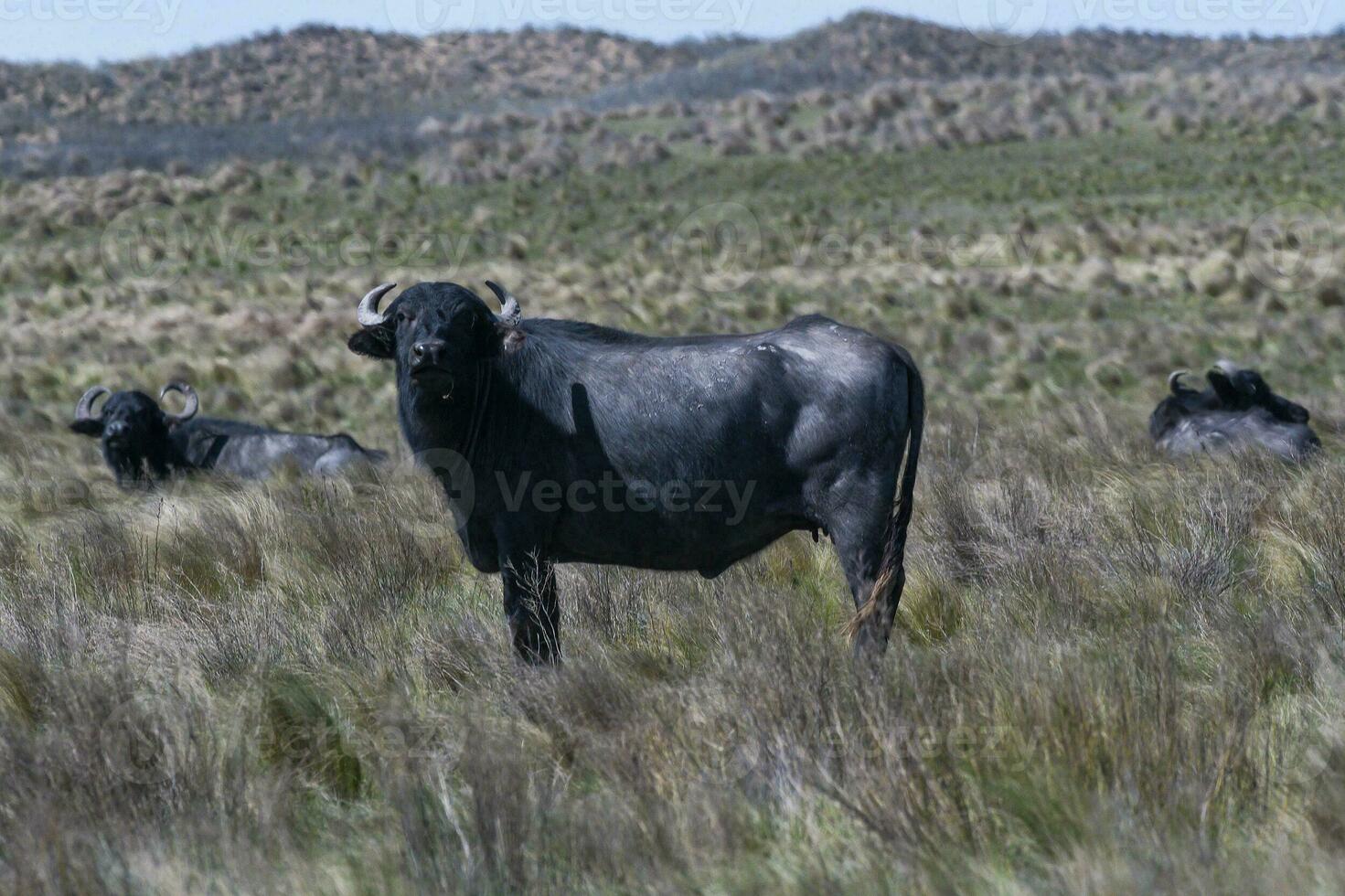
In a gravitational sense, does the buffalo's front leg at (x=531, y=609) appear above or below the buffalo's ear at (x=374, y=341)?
below

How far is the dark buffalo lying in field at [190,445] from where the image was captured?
13.1 metres

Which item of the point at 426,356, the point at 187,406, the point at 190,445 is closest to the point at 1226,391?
the point at 426,356

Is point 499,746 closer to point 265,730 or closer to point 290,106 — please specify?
point 265,730

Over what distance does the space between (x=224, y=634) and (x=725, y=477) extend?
7.53 feet

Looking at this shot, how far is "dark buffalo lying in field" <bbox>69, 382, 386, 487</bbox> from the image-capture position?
43.1 feet

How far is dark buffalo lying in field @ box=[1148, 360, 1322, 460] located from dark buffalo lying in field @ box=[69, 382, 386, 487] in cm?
720

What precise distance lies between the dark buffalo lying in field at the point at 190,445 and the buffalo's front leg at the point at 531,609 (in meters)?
7.18

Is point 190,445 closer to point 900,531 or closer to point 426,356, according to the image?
point 426,356

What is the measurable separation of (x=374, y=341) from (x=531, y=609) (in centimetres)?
144

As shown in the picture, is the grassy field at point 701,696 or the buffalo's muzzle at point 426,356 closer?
the grassy field at point 701,696

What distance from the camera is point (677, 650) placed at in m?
6.08

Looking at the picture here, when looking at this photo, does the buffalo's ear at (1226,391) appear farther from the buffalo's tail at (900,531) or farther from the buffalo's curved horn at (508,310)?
the buffalo's curved horn at (508,310)

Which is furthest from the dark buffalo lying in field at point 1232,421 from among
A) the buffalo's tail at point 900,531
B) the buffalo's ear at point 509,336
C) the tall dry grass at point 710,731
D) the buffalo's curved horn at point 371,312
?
the buffalo's curved horn at point 371,312

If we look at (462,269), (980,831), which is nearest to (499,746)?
(980,831)
